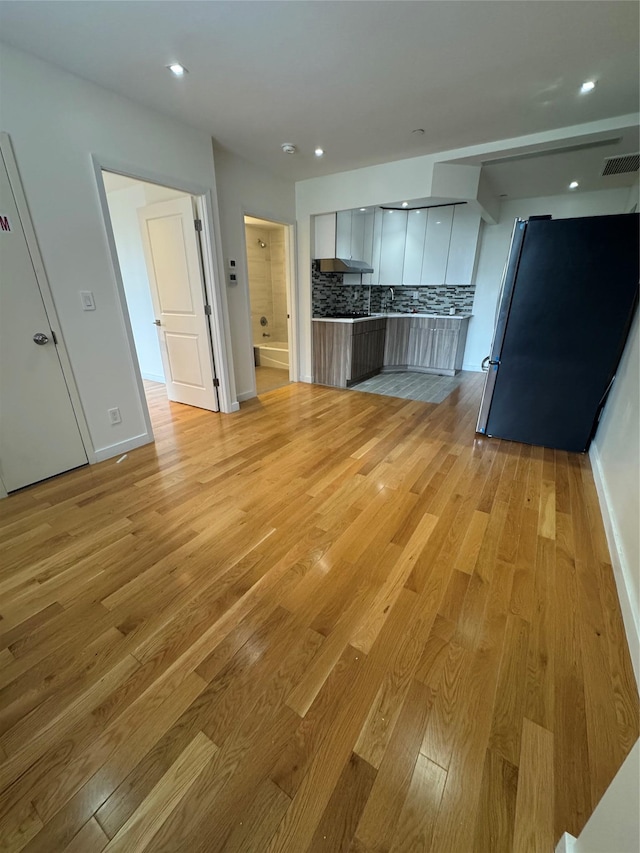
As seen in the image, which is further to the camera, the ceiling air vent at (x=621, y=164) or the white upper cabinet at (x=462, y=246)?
the white upper cabinet at (x=462, y=246)

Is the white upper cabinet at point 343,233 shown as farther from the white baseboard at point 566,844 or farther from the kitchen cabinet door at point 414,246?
the white baseboard at point 566,844

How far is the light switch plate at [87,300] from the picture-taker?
8.00 ft

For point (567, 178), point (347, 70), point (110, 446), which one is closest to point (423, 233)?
point (567, 178)

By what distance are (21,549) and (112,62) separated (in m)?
2.96

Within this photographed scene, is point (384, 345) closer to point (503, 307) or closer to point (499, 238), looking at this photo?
point (499, 238)

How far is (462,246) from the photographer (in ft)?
16.4

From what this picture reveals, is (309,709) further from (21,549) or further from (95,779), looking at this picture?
(21,549)

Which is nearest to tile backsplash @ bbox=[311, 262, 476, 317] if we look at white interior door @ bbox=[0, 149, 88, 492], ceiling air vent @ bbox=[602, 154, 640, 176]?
ceiling air vent @ bbox=[602, 154, 640, 176]

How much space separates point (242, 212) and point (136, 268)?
5.72 feet

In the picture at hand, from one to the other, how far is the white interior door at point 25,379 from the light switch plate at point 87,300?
0.85 feet

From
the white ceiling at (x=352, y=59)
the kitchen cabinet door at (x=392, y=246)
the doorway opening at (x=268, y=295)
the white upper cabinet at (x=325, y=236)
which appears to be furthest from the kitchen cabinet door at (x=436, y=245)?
the doorway opening at (x=268, y=295)

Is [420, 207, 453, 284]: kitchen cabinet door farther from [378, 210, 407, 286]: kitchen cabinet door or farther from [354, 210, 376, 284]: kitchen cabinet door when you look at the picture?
[354, 210, 376, 284]: kitchen cabinet door

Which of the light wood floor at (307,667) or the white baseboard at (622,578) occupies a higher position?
the white baseboard at (622,578)

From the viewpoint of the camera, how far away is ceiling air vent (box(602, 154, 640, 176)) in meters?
3.26
